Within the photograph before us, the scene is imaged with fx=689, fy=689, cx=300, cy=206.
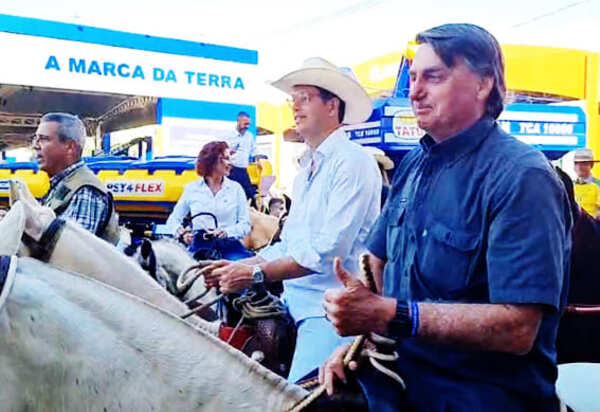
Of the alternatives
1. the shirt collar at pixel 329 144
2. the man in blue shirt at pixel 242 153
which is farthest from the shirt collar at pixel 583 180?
the shirt collar at pixel 329 144

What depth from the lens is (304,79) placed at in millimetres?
3037

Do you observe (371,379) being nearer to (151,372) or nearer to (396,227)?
(396,227)

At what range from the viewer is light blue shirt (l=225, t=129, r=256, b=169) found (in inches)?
381

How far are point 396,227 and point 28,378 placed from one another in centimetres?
95

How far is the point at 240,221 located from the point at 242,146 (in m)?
4.28

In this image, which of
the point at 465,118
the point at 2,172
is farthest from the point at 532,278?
the point at 2,172

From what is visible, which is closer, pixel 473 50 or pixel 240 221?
pixel 473 50

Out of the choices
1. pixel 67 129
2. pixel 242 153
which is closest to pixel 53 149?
pixel 67 129

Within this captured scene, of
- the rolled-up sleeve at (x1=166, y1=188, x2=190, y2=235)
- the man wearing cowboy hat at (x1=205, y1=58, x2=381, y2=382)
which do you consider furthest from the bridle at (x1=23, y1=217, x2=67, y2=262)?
the rolled-up sleeve at (x1=166, y1=188, x2=190, y2=235)

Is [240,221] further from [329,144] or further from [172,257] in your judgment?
[329,144]

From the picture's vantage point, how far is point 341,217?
8.63ft

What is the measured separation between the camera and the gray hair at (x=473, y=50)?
1588 millimetres

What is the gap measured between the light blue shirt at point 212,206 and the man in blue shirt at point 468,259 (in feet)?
14.2

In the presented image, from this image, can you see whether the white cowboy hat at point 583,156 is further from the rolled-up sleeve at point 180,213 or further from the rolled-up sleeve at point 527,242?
the rolled-up sleeve at point 527,242
